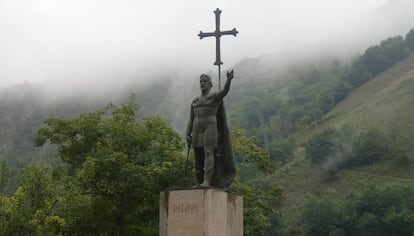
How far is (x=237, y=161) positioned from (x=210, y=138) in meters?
64.9

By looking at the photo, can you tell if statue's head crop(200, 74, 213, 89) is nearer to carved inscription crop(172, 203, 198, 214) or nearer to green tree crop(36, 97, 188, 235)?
carved inscription crop(172, 203, 198, 214)

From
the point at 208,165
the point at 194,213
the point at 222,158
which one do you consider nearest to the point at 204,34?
the point at 222,158

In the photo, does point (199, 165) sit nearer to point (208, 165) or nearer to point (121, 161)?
point (208, 165)

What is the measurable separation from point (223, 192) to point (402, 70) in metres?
136

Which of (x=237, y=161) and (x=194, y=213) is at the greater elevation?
(x=237, y=161)

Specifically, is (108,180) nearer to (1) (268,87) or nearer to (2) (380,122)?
(2) (380,122)

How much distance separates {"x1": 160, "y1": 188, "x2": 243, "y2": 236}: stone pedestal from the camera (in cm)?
1301

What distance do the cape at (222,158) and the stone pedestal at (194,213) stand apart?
2.51ft

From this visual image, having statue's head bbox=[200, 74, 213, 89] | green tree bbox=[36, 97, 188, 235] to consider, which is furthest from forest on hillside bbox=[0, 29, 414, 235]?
statue's head bbox=[200, 74, 213, 89]

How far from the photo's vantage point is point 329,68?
192 m

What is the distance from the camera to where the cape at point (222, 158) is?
47.4 ft

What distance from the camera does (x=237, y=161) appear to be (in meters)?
78.6

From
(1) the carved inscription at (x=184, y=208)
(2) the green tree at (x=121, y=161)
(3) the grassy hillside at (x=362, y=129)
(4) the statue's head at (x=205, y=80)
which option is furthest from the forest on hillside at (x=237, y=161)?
(4) the statue's head at (x=205, y=80)

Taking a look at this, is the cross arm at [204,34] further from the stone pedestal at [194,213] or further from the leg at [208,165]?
the stone pedestal at [194,213]
